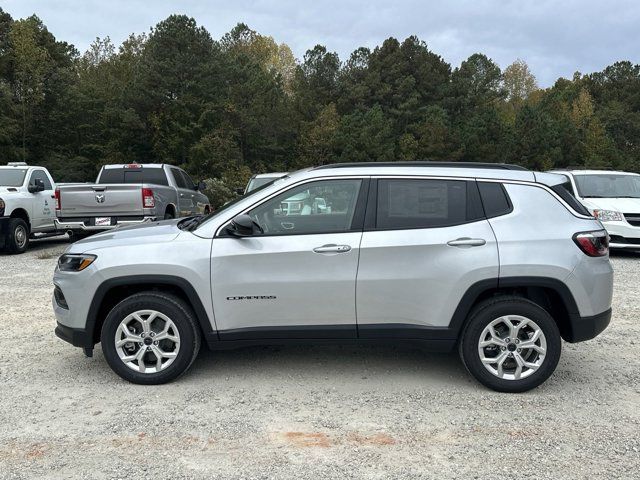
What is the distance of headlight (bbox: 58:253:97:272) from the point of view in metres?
4.42

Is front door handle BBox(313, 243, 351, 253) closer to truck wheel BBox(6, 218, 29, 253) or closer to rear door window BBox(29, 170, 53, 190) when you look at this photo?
truck wheel BBox(6, 218, 29, 253)

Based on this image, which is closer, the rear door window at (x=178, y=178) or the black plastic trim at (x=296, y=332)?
the black plastic trim at (x=296, y=332)

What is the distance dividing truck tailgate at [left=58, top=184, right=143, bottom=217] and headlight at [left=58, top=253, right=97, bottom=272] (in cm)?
698

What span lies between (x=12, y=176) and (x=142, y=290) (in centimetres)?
973

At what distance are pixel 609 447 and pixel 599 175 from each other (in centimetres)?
1007

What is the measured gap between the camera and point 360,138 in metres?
52.9

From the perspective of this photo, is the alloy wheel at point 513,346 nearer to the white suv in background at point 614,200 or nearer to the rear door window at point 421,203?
the rear door window at point 421,203

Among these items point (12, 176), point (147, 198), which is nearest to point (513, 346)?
point (147, 198)

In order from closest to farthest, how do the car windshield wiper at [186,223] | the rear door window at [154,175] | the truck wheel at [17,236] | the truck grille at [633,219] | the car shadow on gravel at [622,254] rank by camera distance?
the car windshield wiper at [186,223]
the truck grille at [633,219]
the car shadow on gravel at [622,254]
the truck wheel at [17,236]
the rear door window at [154,175]

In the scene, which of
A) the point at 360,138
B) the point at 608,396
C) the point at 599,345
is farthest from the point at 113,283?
the point at 360,138

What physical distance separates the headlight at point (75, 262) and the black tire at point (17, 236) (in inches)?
328

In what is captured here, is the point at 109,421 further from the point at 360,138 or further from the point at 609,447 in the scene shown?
the point at 360,138

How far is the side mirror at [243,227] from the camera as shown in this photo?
4.27 metres

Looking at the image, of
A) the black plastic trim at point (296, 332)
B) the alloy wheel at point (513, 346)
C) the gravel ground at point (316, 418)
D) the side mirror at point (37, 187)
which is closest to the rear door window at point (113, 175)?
the side mirror at point (37, 187)
